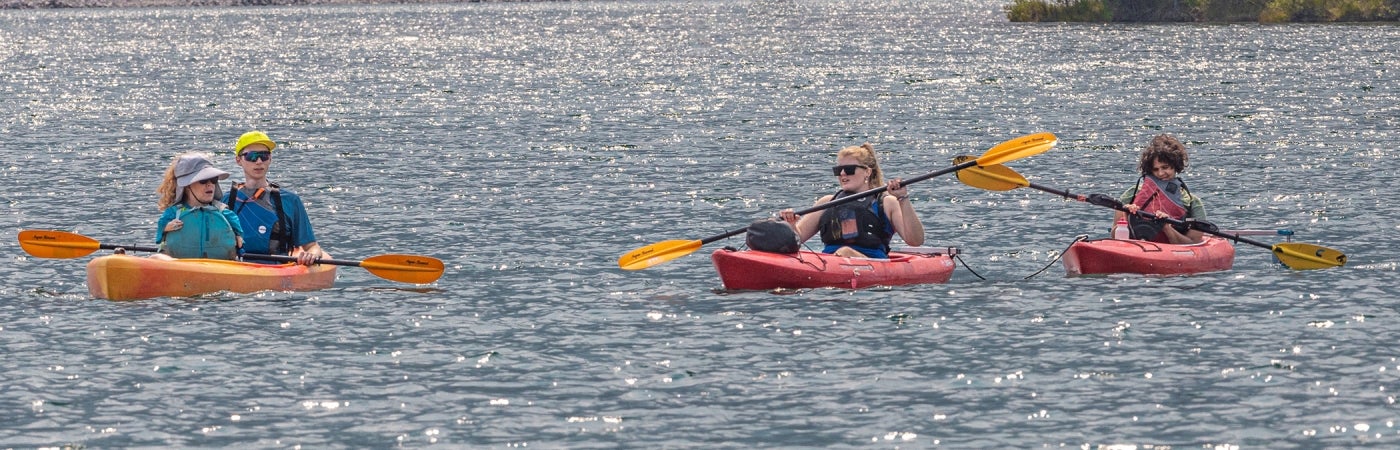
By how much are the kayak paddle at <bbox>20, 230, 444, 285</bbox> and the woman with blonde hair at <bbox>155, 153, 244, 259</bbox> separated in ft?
1.63

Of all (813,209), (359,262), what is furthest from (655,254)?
(359,262)

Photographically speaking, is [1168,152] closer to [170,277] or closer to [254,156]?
[254,156]

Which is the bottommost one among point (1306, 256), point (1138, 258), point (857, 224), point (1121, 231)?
point (1306, 256)

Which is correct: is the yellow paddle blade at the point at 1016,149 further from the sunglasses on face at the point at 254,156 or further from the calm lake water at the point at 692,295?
the sunglasses on face at the point at 254,156

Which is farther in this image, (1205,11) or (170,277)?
(1205,11)

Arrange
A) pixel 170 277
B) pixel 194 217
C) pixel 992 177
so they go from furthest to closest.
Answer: pixel 992 177 → pixel 194 217 → pixel 170 277

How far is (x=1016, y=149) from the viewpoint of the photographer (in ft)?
54.7

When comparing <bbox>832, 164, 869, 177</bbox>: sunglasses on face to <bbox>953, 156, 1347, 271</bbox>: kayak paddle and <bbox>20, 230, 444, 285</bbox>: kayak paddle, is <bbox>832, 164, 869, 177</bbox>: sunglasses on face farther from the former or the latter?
<bbox>20, 230, 444, 285</bbox>: kayak paddle

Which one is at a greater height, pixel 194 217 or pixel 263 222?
pixel 194 217

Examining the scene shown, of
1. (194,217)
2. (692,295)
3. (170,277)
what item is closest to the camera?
(170,277)

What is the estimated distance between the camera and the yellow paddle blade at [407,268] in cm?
1562

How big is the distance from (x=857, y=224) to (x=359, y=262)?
13.9ft

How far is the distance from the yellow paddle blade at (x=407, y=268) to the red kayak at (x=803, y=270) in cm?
254

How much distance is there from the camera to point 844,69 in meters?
60.0
